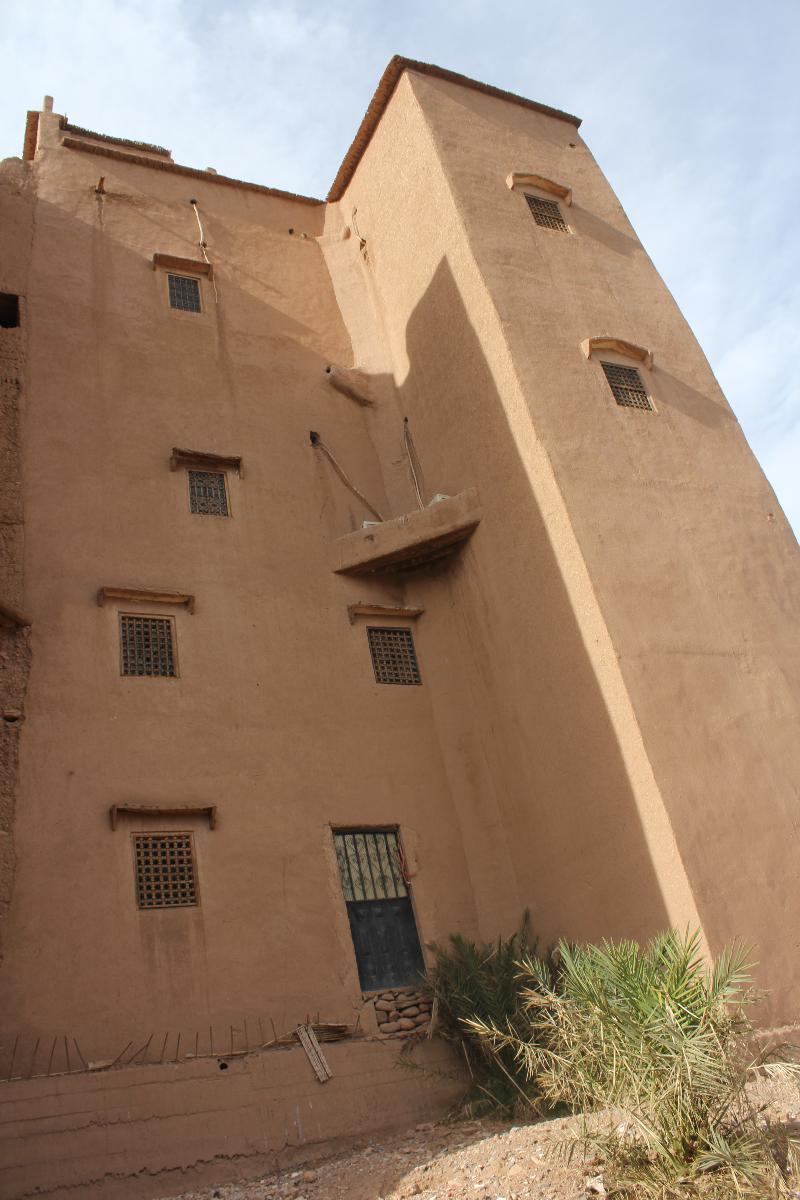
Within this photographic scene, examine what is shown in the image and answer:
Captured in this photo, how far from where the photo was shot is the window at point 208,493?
1477 centimetres

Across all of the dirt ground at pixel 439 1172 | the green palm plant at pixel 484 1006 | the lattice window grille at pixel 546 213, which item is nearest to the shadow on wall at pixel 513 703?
the green palm plant at pixel 484 1006

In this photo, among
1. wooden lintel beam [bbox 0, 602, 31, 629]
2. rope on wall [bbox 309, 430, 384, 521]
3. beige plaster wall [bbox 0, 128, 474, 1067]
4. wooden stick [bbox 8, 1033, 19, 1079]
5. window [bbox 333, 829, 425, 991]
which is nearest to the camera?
wooden stick [bbox 8, 1033, 19, 1079]

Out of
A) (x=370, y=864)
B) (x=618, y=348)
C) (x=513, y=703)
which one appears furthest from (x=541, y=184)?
(x=370, y=864)

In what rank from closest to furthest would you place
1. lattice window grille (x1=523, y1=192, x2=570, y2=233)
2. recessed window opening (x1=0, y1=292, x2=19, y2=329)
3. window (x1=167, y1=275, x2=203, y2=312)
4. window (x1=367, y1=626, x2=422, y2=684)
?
window (x1=367, y1=626, x2=422, y2=684)
recessed window opening (x1=0, y1=292, x2=19, y2=329)
lattice window grille (x1=523, y1=192, x2=570, y2=233)
window (x1=167, y1=275, x2=203, y2=312)

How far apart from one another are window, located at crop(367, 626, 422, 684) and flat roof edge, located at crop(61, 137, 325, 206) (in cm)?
983

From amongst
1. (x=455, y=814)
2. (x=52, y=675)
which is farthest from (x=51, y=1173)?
(x=455, y=814)

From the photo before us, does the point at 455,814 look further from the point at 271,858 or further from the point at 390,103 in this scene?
the point at 390,103

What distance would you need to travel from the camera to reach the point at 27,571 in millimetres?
13016

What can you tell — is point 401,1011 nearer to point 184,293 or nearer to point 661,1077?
point 661,1077

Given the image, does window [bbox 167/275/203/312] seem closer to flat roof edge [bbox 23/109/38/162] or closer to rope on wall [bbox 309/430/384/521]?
rope on wall [bbox 309/430/384/521]

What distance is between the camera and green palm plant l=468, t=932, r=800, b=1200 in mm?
6992

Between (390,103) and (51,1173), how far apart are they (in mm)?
16608

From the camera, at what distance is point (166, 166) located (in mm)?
19000

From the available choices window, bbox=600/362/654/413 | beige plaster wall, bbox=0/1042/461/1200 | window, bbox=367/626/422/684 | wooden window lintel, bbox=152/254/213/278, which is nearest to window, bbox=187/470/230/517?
window, bbox=367/626/422/684
